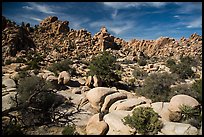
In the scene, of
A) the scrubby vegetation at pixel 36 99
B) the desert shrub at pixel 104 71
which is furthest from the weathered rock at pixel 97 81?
the scrubby vegetation at pixel 36 99

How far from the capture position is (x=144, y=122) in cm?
713

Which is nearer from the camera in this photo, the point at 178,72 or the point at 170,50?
the point at 178,72

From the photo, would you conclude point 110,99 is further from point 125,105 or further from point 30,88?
point 30,88

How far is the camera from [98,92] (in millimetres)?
9867

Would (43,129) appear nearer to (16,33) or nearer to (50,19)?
(16,33)

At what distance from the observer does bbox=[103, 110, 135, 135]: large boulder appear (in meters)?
7.03

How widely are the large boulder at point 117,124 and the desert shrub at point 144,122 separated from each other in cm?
16

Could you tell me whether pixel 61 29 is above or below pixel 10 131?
above

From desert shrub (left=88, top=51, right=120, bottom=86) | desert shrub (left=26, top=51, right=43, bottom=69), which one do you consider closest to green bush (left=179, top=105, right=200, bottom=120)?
A: desert shrub (left=88, top=51, right=120, bottom=86)

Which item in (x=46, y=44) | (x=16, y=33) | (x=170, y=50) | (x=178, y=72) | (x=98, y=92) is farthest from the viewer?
(x=170, y=50)

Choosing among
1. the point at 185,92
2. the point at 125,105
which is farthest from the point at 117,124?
the point at 185,92

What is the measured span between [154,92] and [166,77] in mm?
1968

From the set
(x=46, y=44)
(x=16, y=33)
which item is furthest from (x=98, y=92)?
(x=46, y=44)

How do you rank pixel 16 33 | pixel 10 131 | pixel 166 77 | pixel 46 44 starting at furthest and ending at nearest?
pixel 46 44 → pixel 16 33 → pixel 166 77 → pixel 10 131
